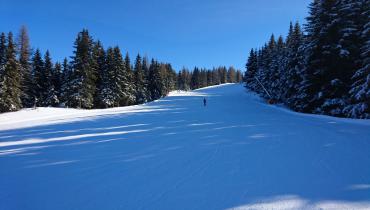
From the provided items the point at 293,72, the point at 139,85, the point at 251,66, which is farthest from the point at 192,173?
the point at 251,66

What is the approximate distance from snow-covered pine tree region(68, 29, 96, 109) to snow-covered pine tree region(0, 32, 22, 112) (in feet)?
21.4

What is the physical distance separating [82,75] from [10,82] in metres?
8.80

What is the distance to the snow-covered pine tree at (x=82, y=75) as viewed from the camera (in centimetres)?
3450

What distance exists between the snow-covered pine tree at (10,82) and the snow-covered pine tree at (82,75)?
21.4ft

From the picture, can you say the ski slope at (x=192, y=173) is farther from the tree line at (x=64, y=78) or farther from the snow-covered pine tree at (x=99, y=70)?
the snow-covered pine tree at (x=99, y=70)

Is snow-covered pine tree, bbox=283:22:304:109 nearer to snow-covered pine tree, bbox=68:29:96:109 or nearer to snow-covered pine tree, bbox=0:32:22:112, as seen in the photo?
snow-covered pine tree, bbox=68:29:96:109

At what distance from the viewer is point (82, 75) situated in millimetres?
35156

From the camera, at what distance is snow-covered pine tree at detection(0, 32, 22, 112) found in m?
29.1

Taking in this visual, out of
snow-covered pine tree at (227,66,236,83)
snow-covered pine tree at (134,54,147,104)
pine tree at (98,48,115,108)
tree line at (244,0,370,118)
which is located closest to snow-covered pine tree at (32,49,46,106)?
pine tree at (98,48,115,108)

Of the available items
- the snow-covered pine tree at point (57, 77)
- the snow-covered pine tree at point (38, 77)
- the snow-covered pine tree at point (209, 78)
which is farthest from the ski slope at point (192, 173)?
the snow-covered pine tree at point (209, 78)

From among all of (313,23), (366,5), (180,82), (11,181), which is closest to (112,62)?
(313,23)

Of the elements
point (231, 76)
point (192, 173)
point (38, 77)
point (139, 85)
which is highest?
point (231, 76)

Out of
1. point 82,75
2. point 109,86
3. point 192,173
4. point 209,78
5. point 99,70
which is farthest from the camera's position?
point 209,78

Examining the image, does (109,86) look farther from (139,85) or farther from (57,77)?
(139,85)
